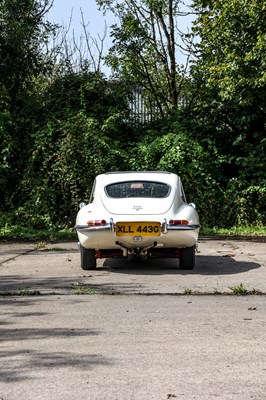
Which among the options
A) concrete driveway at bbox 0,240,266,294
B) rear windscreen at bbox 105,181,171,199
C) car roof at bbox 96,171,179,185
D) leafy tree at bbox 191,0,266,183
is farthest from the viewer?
leafy tree at bbox 191,0,266,183

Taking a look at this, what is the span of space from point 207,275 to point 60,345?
4.89m

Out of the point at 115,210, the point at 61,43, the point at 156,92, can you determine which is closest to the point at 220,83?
the point at 156,92

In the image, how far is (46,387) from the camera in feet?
15.0

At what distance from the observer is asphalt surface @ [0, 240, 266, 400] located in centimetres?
462

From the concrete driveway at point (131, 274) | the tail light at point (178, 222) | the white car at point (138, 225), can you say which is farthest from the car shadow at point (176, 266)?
the tail light at point (178, 222)

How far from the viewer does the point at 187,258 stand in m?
11.0

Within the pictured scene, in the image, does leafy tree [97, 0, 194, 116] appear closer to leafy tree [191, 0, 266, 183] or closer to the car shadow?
leafy tree [191, 0, 266, 183]

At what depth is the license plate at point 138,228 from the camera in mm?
10438

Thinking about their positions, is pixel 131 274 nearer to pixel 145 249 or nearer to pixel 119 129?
pixel 145 249

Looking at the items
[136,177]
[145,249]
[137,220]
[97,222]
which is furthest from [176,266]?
[97,222]

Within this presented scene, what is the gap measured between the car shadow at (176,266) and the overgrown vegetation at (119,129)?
6.61 metres

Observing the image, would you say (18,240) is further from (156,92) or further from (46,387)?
(46,387)

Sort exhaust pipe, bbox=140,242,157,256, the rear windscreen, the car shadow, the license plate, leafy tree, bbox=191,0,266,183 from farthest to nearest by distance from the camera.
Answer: leafy tree, bbox=191,0,266,183, the rear windscreen, the car shadow, exhaust pipe, bbox=140,242,157,256, the license plate

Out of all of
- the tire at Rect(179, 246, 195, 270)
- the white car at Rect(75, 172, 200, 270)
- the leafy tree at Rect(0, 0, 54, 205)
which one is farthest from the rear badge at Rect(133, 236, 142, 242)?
the leafy tree at Rect(0, 0, 54, 205)
